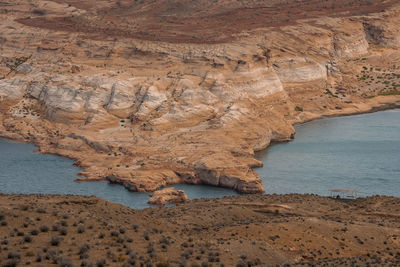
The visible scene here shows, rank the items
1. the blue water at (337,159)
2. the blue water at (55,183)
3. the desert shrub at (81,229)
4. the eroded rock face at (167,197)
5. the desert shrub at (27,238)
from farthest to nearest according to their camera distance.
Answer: the blue water at (337,159), the blue water at (55,183), the eroded rock face at (167,197), the desert shrub at (81,229), the desert shrub at (27,238)

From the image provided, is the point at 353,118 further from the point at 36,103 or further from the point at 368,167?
the point at 36,103

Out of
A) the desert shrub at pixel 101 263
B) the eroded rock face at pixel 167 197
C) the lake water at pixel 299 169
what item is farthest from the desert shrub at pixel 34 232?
the eroded rock face at pixel 167 197

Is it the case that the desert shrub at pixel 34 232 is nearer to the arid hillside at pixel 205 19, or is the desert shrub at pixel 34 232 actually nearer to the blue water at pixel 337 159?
the blue water at pixel 337 159

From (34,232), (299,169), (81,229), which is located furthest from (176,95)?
(34,232)

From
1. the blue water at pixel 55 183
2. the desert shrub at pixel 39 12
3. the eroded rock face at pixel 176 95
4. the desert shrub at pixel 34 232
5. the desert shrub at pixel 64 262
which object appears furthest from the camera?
the desert shrub at pixel 39 12

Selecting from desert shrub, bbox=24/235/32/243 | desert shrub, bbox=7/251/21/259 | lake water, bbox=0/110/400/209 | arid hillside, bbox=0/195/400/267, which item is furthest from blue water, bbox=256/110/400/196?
desert shrub, bbox=7/251/21/259

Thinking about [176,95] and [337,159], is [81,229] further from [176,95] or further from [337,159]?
[176,95]

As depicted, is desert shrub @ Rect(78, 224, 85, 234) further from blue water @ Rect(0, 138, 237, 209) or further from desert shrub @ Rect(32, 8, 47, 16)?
desert shrub @ Rect(32, 8, 47, 16)
